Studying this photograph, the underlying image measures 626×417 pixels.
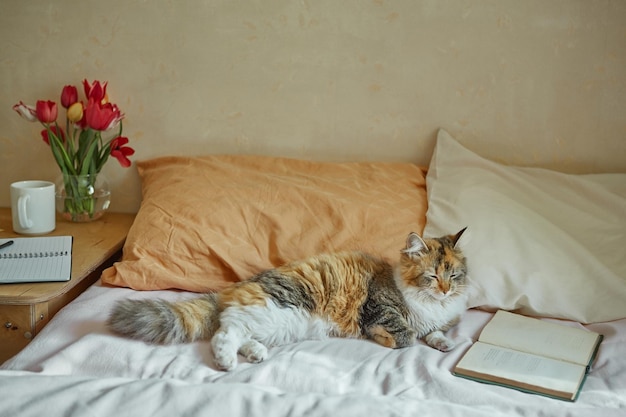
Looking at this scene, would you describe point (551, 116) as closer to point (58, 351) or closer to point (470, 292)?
point (470, 292)

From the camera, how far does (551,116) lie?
7.11 ft

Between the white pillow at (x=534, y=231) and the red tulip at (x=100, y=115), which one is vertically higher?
the red tulip at (x=100, y=115)

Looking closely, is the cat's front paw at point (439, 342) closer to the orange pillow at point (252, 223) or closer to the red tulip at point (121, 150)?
the orange pillow at point (252, 223)

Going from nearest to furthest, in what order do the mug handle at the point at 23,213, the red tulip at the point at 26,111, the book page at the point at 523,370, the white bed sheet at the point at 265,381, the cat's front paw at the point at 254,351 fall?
the white bed sheet at the point at 265,381 < the book page at the point at 523,370 < the cat's front paw at the point at 254,351 < the mug handle at the point at 23,213 < the red tulip at the point at 26,111

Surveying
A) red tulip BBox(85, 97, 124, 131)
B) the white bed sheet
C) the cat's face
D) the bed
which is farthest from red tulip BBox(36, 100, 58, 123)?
the cat's face

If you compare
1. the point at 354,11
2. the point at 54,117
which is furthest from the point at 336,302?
the point at 54,117

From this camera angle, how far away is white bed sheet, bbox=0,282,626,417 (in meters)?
1.25

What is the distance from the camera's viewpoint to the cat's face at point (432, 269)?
1.71 meters

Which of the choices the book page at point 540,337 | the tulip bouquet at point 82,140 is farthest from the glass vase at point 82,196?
the book page at point 540,337

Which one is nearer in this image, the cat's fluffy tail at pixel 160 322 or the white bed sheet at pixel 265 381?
the white bed sheet at pixel 265 381

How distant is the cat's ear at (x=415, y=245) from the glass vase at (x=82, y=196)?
44.7 inches

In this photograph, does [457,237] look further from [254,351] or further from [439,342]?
[254,351]

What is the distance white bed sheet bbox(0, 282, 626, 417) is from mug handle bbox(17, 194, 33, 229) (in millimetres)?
445

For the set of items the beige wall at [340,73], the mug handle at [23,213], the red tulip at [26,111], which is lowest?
the mug handle at [23,213]
